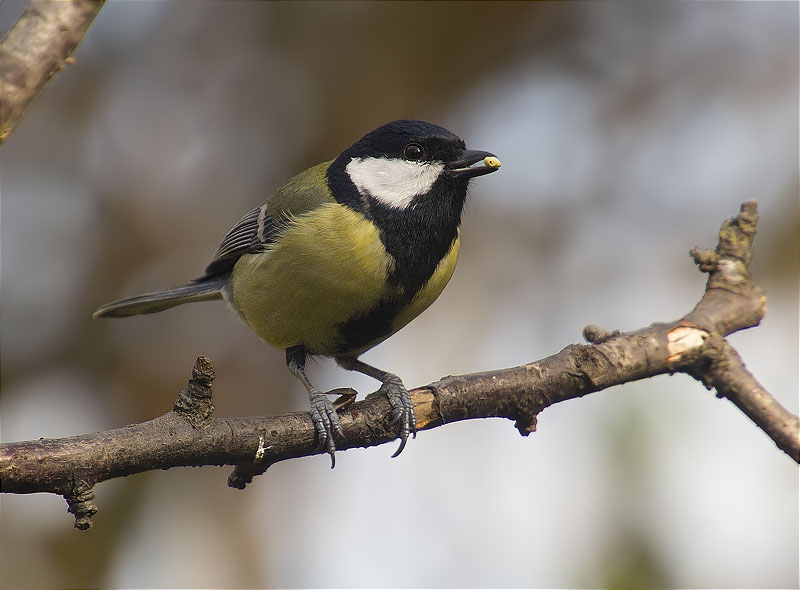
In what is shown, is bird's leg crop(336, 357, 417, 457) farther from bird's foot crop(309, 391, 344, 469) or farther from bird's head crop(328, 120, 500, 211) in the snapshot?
bird's head crop(328, 120, 500, 211)

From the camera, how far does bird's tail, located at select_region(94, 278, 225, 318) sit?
3354mm

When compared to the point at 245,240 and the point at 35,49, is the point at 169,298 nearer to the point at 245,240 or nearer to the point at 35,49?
the point at 245,240

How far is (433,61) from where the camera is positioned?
516 centimetres

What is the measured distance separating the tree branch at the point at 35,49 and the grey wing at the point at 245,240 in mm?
1476

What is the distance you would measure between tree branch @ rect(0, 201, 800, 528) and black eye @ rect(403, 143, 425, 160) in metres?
0.88

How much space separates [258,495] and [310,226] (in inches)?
103

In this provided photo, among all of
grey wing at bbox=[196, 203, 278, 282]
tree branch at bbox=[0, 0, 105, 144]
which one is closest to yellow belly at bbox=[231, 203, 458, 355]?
grey wing at bbox=[196, 203, 278, 282]

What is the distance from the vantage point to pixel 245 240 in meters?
3.15

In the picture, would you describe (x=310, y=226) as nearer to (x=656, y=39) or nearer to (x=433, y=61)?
(x=433, y=61)

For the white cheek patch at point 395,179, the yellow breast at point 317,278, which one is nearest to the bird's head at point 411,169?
the white cheek patch at point 395,179

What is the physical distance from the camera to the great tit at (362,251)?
2559 millimetres

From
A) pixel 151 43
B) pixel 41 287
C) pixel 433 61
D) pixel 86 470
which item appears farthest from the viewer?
pixel 433 61

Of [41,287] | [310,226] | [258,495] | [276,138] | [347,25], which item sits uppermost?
[347,25]

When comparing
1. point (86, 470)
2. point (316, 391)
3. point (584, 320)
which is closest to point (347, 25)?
point (584, 320)
